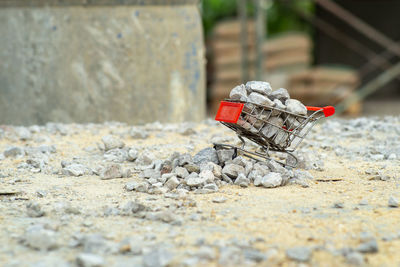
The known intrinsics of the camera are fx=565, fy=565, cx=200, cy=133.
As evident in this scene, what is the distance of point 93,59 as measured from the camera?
5.45m

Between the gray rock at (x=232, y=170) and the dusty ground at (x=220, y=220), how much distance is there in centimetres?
9

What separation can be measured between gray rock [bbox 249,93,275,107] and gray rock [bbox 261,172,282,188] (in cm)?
39

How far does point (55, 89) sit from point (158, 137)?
5.42 feet

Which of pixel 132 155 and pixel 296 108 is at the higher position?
pixel 296 108

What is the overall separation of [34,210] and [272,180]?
47.9 inches

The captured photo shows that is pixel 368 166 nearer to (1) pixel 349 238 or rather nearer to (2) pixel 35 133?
(1) pixel 349 238

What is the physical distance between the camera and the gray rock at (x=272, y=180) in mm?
2994

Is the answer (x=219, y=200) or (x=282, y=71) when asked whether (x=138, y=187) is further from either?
(x=282, y=71)

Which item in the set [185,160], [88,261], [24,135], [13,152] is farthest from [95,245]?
[24,135]

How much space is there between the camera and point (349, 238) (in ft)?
7.32

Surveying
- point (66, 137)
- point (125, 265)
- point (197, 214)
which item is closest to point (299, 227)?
point (197, 214)

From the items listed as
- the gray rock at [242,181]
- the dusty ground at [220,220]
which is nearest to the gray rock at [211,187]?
the dusty ground at [220,220]

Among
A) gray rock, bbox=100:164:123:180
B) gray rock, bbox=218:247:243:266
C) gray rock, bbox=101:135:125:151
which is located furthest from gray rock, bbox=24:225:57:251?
gray rock, bbox=101:135:125:151

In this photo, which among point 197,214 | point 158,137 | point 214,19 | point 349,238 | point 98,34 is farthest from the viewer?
point 214,19
